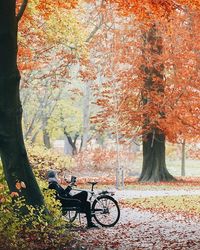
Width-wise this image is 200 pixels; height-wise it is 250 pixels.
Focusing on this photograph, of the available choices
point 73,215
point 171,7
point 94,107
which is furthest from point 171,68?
point 94,107

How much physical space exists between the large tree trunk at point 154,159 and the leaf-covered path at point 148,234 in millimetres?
14895

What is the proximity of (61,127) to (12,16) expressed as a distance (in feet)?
127

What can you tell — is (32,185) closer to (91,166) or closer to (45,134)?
(91,166)

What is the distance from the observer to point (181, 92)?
1136 inches

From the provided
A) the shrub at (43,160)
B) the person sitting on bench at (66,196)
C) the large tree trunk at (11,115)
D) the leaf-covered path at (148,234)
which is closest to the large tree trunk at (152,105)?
the shrub at (43,160)

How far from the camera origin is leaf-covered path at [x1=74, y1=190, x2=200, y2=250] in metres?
11.0

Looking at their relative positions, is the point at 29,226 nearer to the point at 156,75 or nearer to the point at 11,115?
the point at 11,115

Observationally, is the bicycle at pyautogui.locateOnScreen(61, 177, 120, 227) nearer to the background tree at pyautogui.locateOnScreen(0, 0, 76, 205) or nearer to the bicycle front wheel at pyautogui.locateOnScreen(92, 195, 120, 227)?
the bicycle front wheel at pyautogui.locateOnScreen(92, 195, 120, 227)

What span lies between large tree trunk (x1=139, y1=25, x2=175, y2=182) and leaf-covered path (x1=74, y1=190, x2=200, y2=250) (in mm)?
14227

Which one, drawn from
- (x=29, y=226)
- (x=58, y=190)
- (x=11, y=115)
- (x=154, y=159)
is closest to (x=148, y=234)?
(x=58, y=190)

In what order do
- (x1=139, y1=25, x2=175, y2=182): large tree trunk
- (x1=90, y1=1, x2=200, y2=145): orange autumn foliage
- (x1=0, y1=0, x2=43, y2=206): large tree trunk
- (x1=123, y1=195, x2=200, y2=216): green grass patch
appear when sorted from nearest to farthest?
1. (x1=0, y1=0, x2=43, y2=206): large tree trunk
2. (x1=123, y1=195, x2=200, y2=216): green grass patch
3. (x1=90, y1=1, x2=200, y2=145): orange autumn foliage
4. (x1=139, y1=25, x2=175, y2=182): large tree trunk

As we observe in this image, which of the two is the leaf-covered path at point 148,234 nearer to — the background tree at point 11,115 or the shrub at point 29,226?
the shrub at point 29,226

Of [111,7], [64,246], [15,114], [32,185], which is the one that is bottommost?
[64,246]

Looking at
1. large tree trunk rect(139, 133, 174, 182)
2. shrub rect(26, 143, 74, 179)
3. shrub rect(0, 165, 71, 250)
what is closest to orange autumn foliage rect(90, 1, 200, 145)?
large tree trunk rect(139, 133, 174, 182)
